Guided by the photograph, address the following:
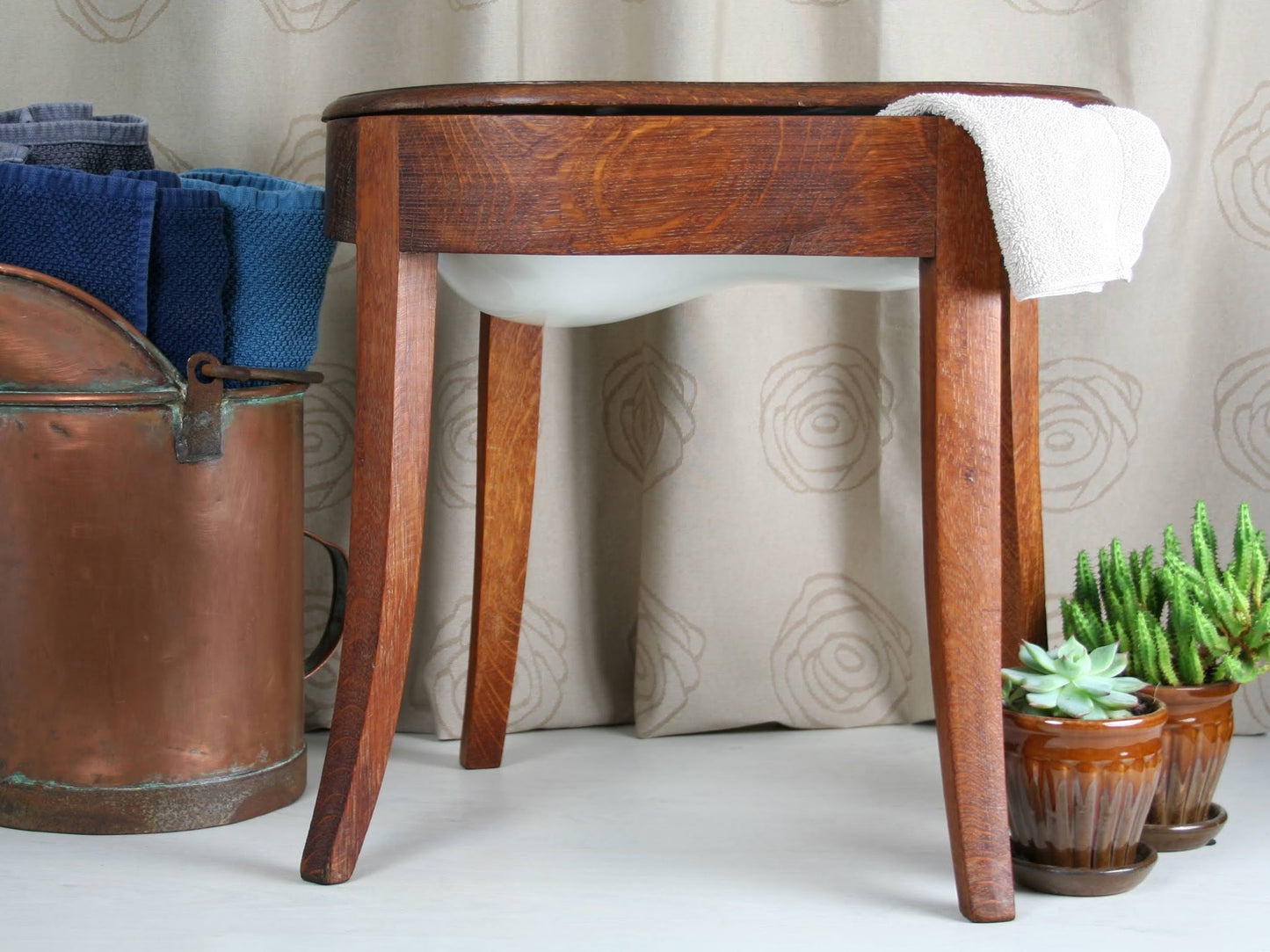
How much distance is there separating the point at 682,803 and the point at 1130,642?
40 centimetres

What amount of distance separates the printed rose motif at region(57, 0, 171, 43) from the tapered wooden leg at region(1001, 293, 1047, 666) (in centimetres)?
87

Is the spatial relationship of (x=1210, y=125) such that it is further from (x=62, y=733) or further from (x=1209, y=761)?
(x=62, y=733)

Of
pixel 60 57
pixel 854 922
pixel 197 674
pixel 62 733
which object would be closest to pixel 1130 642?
pixel 854 922

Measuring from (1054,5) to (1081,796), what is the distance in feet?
2.67

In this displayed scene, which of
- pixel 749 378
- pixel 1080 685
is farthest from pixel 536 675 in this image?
pixel 1080 685

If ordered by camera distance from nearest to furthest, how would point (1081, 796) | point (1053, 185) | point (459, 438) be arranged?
point (1053, 185) → point (1081, 796) → point (459, 438)

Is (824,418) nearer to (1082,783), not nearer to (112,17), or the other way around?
(1082,783)

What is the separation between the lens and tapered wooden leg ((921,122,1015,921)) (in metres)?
0.88

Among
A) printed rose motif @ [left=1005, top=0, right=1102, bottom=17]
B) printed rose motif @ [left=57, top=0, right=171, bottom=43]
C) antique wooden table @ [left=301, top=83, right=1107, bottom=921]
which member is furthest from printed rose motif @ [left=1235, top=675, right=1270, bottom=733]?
printed rose motif @ [left=57, top=0, right=171, bottom=43]

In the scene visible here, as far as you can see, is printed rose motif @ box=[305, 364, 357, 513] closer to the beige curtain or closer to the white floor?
the beige curtain

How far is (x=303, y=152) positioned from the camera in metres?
1.33

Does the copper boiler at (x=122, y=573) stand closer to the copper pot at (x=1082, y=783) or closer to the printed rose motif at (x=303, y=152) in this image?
the printed rose motif at (x=303, y=152)

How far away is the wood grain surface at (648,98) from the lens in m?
0.87

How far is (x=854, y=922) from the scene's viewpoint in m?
0.93
